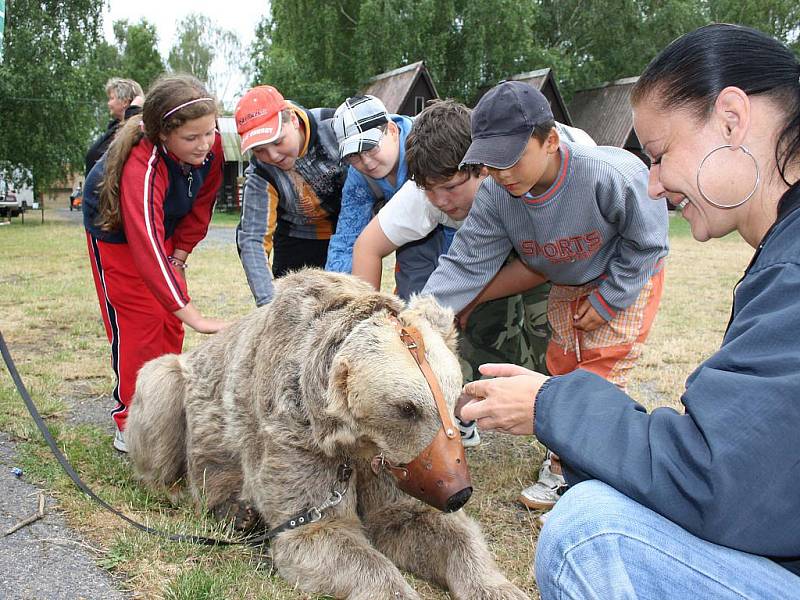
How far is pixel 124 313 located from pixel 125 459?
960 millimetres

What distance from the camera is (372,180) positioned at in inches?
191

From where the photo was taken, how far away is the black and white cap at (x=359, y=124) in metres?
4.38

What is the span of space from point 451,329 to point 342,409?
2.13 feet

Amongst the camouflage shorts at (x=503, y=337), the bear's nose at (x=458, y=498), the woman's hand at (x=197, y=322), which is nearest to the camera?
the bear's nose at (x=458, y=498)

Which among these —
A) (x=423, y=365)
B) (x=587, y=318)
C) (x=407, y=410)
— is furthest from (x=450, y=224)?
(x=407, y=410)

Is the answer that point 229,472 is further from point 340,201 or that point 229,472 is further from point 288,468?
point 340,201

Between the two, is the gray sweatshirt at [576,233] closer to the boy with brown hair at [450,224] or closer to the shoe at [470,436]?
the boy with brown hair at [450,224]

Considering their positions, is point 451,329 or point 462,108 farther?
point 462,108

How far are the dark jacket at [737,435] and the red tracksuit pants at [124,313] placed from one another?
3.65 meters

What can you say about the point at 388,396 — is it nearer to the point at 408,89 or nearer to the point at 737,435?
the point at 737,435

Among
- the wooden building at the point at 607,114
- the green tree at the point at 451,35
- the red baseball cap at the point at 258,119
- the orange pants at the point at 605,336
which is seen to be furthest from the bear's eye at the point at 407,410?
the green tree at the point at 451,35

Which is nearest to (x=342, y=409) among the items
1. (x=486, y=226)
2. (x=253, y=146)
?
(x=486, y=226)

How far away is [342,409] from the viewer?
2826 mm

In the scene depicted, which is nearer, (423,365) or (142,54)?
(423,365)
